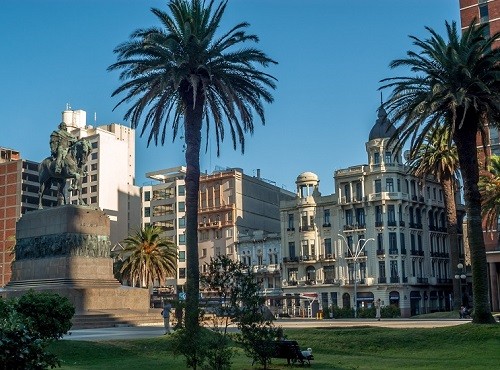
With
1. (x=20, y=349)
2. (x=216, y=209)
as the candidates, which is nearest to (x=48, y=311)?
(x=20, y=349)

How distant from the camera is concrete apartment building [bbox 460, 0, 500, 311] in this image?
77.4 metres

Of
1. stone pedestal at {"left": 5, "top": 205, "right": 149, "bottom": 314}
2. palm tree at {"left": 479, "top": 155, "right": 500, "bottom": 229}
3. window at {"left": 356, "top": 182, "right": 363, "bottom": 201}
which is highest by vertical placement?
window at {"left": 356, "top": 182, "right": 363, "bottom": 201}

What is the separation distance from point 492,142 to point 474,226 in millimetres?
51473

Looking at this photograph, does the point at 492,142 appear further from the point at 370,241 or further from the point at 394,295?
the point at 394,295

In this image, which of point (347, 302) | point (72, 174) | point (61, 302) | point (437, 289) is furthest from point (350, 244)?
point (61, 302)

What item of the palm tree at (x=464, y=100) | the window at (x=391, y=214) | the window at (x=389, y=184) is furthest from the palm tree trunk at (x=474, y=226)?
the window at (x=389, y=184)

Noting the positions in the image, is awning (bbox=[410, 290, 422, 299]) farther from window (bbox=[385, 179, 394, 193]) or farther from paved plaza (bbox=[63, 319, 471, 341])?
paved plaza (bbox=[63, 319, 471, 341])

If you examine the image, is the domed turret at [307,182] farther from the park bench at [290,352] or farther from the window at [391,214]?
the park bench at [290,352]

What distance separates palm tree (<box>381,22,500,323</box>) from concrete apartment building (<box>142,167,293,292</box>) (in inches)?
3214

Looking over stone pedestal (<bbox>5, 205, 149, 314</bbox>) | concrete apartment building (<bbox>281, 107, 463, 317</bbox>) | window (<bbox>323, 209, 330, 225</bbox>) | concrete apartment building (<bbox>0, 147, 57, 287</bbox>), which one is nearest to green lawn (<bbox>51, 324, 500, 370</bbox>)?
stone pedestal (<bbox>5, 205, 149, 314</bbox>)

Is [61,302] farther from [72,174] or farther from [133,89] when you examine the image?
[72,174]

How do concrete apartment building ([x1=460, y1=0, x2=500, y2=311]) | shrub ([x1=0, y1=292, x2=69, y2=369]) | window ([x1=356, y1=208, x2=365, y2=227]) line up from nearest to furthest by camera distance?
shrub ([x1=0, y1=292, x2=69, y2=369]), concrete apartment building ([x1=460, y1=0, x2=500, y2=311]), window ([x1=356, y1=208, x2=365, y2=227])

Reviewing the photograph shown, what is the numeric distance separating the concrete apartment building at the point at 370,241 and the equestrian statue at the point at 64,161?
165 ft

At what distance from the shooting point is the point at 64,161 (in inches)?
1993
